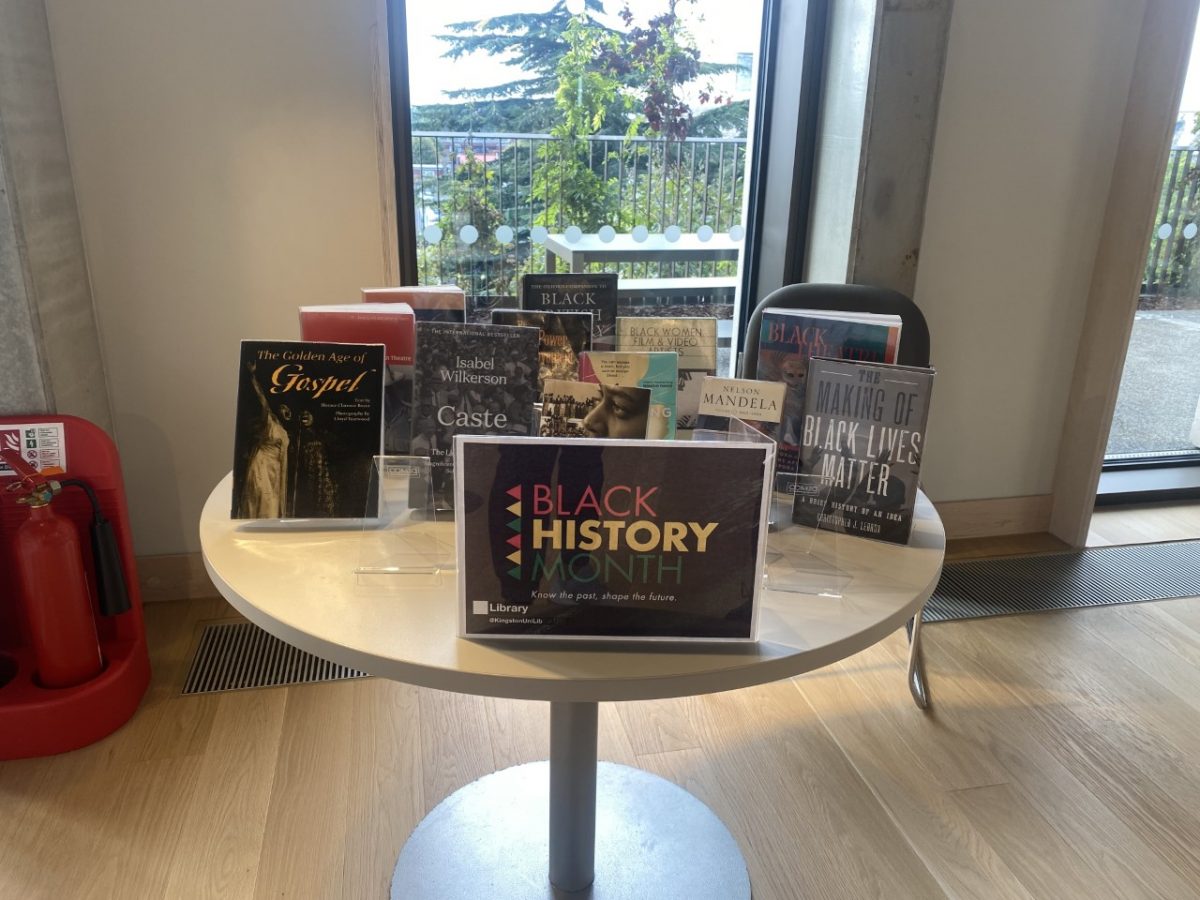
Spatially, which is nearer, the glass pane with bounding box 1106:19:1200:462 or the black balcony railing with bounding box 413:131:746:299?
the black balcony railing with bounding box 413:131:746:299

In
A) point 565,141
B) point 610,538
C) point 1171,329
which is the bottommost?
point 1171,329

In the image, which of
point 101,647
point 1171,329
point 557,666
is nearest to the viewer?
point 557,666

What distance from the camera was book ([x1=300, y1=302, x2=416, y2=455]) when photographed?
134cm

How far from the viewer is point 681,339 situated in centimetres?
140

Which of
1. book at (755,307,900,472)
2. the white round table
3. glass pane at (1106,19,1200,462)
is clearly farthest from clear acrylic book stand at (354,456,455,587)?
glass pane at (1106,19,1200,462)

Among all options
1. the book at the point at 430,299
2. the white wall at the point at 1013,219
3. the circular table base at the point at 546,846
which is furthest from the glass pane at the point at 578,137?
the circular table base at the point at 546,846

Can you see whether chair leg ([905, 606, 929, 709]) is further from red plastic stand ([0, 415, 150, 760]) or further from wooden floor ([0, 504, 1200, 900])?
red plastic stand ([0, 415, 150, 760])

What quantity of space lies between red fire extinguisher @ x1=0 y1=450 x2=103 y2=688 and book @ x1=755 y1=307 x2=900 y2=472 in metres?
1.47

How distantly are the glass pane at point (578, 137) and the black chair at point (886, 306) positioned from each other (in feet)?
1.10

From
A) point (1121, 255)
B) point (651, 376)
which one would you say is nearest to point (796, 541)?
point (651, 376)

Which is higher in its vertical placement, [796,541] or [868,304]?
[868,304]

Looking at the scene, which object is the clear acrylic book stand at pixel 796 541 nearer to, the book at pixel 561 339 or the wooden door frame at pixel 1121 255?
the book at pixel 561 339

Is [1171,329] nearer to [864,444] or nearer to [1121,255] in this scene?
[1121,255]

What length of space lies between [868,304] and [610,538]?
1.40 meters
